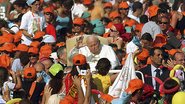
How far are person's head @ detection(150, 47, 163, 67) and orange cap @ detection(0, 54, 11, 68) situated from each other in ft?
9.79

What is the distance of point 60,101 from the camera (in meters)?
14.6

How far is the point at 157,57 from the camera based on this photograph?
1733 cm

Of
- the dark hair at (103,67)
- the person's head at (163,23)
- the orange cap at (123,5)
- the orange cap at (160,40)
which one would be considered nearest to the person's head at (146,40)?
the orange cap at (160,40)

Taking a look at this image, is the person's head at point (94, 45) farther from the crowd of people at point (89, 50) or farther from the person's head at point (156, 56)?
the person's head at point (156, 56)

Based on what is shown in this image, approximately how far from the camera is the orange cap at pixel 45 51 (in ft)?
64.1

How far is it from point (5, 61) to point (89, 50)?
1.86 m

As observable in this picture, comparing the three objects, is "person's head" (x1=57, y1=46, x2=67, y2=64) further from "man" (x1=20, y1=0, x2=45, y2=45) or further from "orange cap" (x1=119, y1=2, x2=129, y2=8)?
"orange cap" (x1=119, y1=2, x2=129, y2=8)

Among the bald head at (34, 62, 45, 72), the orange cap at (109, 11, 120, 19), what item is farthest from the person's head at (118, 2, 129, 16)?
the bald head at (34, 62, 45, 72)

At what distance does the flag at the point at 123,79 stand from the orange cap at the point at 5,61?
10.7ft

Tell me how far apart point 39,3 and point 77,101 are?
324 inches

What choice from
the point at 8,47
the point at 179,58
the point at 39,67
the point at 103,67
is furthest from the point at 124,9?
the point at 103,67

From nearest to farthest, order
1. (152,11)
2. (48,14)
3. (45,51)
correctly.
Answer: (45,51) → (152,11) → (48,14)

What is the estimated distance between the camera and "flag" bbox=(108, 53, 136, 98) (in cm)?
1576

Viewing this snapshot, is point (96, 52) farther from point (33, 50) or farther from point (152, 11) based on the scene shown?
point (152, 11)
